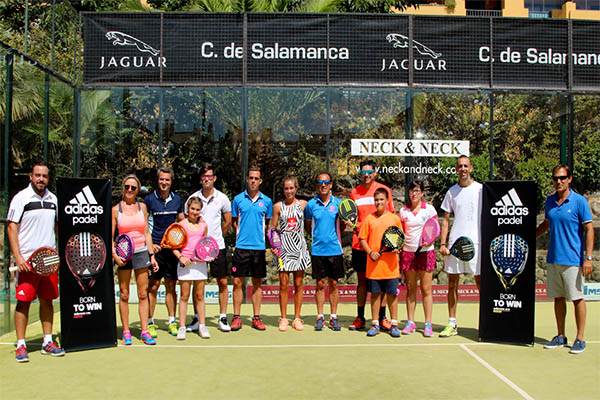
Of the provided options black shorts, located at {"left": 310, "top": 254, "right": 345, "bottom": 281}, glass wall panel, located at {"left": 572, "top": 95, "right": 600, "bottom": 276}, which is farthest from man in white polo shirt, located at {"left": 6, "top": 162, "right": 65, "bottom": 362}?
glass wall panel, located at {"left": 572, "top": 95, "right": 600, "bottom": 276}

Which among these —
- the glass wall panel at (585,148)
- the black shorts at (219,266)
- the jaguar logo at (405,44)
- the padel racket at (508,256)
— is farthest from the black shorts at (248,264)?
the glass wall panel at (585,148)

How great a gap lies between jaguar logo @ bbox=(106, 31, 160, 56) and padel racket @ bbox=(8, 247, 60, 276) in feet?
15.8

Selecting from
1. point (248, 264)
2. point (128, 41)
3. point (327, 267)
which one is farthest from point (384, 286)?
point (128, 41)

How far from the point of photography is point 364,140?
10195 mm

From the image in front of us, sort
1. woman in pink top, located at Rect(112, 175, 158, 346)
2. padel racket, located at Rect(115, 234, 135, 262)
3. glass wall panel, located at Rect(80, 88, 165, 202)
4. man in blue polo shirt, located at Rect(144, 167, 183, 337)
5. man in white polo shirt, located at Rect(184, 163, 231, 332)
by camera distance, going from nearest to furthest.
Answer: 1. padel racket, located at Rect(115, 234, 135, 262)
2. woman in pink top, located at Rect(112, 175, 158, 346)
3. man in blue polo shirt, located at Rect(144, 167, 183, 337)
4. man in white polo shirt, located at Rect(184, 163, 231, 332)
5. glass wall panel, located at Rect(80, 88, 165, 202)

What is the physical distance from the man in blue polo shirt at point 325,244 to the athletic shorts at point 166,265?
68.9 inches

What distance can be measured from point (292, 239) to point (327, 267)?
0.57 meters

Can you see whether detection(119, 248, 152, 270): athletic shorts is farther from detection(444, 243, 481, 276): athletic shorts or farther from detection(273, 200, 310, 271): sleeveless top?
detection(444, 243, 481, 276): athletic shorts

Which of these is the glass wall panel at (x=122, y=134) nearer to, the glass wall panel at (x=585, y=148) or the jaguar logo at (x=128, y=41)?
the jaguar logo at (x=128, y=41)

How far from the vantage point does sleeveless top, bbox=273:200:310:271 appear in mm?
7785

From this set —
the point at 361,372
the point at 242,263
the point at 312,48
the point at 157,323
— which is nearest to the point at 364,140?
the point at 312,48

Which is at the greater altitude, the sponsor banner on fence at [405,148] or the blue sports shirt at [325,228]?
the sponsor banner on fence at [405,148]

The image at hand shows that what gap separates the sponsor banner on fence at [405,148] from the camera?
10172mm

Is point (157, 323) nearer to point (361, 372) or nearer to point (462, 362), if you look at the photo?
point (361, 372)
